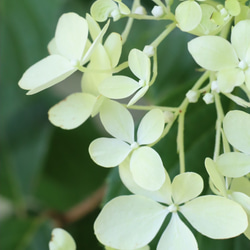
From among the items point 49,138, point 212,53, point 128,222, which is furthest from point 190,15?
point 49,138

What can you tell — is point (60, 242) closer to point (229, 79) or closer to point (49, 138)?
point (229, 79)

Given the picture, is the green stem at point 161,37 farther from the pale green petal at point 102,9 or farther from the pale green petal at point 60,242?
the pale green petal at point 60,242

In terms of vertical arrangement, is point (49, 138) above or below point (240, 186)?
below

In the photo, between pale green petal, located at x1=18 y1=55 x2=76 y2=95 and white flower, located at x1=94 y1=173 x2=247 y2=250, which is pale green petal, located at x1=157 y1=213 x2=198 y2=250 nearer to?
white flower, located at x1=94 y1=173 x2=247 y2=250

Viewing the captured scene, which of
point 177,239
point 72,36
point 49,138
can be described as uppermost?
point 72,36

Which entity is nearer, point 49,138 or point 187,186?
point 187,186

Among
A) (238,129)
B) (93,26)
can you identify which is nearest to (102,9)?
(93,26)

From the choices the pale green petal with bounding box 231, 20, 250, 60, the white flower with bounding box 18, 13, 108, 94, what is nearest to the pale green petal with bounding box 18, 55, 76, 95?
the white flower with bounding box 18, 13, 108, 94
